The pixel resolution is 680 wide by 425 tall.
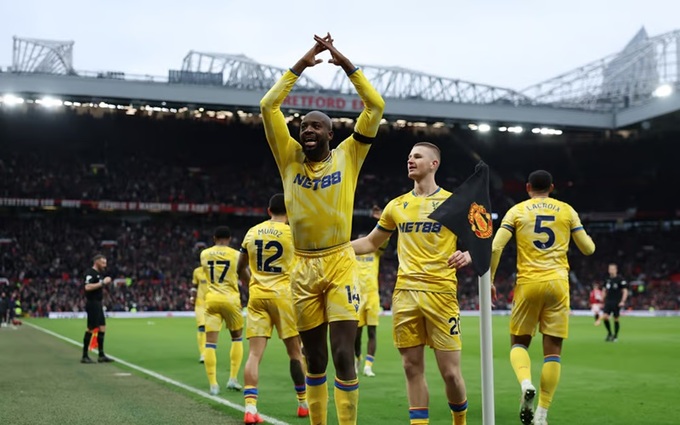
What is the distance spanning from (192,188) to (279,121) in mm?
51119

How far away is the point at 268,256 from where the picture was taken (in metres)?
8.80

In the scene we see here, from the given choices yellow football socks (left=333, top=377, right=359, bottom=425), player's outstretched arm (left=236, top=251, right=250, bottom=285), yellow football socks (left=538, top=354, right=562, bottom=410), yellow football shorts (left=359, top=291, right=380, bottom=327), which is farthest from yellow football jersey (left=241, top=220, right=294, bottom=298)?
yellow football shorts (left=359, top=291, right=380, bottom=327)

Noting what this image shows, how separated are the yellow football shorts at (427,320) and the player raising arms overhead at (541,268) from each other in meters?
1.83

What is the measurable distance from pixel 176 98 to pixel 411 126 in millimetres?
17379

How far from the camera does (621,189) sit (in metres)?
63.5

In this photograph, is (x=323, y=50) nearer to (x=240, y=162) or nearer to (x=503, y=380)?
(x=503, y=380)

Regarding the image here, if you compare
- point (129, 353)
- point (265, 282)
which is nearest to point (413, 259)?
point (265, 282)

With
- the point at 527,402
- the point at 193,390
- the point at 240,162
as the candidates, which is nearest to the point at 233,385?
the point at 193,390

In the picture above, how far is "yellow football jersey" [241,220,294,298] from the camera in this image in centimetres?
871

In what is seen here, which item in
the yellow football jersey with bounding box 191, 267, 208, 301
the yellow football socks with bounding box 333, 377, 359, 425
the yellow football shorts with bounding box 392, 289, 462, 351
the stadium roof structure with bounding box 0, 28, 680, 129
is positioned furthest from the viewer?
the stadium roof structure with bounding box 0, 28, 680, 129

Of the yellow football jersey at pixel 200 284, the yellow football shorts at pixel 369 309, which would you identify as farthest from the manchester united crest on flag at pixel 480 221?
the yellow football jersey at pixel 200 284

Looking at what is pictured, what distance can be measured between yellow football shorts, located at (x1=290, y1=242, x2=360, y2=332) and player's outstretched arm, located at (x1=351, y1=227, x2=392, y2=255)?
0.59m

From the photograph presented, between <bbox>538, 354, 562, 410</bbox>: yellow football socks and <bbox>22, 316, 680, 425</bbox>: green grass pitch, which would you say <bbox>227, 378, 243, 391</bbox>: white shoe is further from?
<bbox>538, 354, 562, 410</bbox>: yellow football socks

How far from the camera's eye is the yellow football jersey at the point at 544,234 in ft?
26.5
